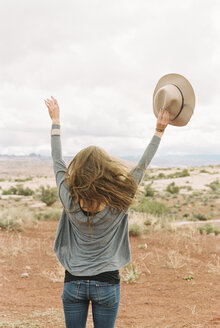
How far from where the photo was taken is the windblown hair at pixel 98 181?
249cm

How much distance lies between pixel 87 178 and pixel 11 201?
82.4 ft

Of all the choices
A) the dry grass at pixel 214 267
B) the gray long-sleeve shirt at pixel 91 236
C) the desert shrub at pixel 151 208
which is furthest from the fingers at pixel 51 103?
the desert shrub at pixel 151 208

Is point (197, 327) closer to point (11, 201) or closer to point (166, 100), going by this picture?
point (166, 100)

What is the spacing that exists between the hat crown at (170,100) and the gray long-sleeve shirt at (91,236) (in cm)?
45

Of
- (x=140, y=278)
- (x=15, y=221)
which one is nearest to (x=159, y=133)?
(x=140, y=278)

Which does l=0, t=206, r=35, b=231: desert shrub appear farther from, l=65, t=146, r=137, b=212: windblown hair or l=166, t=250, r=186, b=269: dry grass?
l=65, t=146, r=137, b=212: windblown hair

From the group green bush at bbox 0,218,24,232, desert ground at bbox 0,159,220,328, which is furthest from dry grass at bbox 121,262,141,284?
green bush at bbox 0,218,24,232

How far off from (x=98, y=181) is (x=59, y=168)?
0.42 metres

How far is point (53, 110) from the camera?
302 cm

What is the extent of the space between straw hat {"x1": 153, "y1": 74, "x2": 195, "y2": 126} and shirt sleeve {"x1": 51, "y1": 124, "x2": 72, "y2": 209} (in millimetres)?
928

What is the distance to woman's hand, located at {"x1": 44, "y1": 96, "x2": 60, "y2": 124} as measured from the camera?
3.01m

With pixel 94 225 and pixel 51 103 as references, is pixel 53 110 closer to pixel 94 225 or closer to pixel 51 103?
pixel 51 103

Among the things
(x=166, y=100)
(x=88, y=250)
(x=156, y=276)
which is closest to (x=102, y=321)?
(x=88, y=250)

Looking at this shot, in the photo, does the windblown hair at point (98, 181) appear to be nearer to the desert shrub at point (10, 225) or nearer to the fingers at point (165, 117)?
the fingers at point (165, 117)
